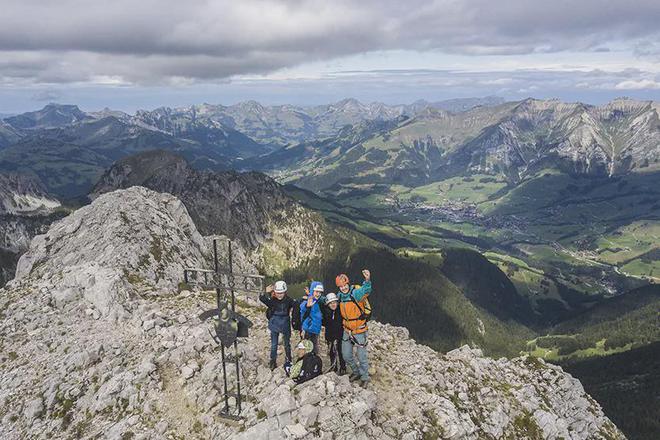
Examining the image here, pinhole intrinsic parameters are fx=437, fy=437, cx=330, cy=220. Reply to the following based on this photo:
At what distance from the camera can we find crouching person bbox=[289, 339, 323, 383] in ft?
88.8

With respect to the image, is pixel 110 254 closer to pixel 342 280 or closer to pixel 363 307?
pixel 342 280

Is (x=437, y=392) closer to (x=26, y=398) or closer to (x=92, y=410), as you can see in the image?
(x=92, y=410)

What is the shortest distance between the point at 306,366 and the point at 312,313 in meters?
3.26

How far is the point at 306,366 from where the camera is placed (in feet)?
89.0

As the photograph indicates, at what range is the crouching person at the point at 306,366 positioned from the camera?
88.8 ft

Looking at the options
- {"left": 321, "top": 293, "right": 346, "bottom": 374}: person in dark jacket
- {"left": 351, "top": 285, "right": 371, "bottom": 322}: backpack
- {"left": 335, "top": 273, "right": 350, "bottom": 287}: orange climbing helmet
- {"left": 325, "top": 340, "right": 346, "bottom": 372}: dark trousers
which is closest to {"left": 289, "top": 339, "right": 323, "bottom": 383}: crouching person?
{"left": 321, "top": 293, "right": 346, "bottom": 374}: person in dark jacket

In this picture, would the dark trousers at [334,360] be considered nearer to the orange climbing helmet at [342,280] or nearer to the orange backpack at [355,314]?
the orange backpack at [355,314]

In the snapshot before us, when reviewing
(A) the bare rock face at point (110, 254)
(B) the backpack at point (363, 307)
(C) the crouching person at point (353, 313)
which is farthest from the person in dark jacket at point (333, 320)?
(A) the bare rock face at point (110, 254)

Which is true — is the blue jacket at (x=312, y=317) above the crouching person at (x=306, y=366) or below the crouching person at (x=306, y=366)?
above

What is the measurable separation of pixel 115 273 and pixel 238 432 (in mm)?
26925

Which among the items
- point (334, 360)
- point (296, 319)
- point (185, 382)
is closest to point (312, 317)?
point (296, 319)

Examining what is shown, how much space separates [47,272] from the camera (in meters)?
52.9

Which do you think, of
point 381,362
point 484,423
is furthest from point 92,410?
point 484,423

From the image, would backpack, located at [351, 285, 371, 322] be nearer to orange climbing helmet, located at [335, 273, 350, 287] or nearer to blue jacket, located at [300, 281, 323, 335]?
orange climbing helmet, located at [335, 273, 350, 287]
